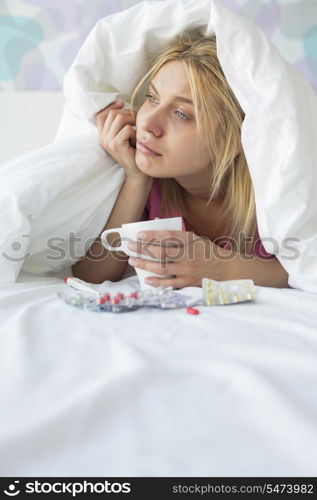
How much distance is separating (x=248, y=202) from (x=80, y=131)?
421mm

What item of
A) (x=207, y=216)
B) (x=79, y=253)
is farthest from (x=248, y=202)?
(x=79, y=253)

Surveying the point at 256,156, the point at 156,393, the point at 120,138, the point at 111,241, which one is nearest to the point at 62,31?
the point at 120,138

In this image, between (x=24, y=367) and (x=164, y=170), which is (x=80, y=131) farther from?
(x=24, y=367)

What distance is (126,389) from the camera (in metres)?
0.52

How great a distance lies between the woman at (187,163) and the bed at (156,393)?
22 centimetres

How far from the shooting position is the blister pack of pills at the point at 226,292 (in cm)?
88

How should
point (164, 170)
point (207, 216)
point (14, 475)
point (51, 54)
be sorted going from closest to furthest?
point (14, 475) → point (164, 170) → point (207, 216) → point (51, 54)

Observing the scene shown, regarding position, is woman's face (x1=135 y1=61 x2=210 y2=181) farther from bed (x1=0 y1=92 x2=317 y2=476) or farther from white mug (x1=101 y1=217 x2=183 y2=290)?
bed (x1=0 y1=92 x2=317 y2=476)

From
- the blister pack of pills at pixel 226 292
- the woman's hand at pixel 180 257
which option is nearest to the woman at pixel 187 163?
the woman's hand at pixel 180 257

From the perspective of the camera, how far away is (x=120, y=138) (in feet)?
3.70

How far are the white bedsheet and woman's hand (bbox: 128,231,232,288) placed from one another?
0.21 meters

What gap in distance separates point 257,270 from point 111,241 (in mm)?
332

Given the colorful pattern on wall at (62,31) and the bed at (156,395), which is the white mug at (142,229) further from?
the colorful pattern on wall at (62,31)

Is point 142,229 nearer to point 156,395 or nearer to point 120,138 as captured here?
point 120,138
